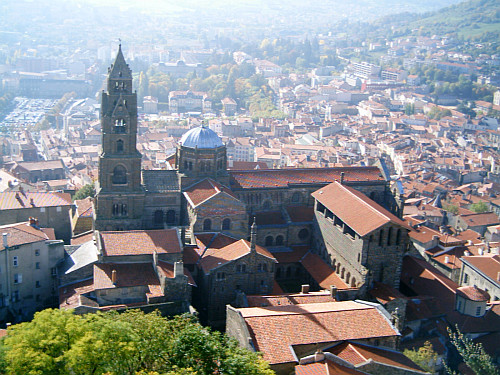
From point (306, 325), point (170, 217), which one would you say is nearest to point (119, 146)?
point (170, 217)

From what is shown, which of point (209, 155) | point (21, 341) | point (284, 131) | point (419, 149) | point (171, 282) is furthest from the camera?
point (284, 131)

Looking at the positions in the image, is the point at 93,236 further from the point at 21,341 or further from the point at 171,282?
the point at 21,341

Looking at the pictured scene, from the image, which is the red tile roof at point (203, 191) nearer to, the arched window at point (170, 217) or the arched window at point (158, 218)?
the arched window at point (170, 217)

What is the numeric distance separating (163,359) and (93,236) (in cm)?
2843

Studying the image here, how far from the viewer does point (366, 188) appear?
7606cm

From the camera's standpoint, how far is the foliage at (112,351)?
36.4 meters

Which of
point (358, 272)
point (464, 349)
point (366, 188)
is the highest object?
point (366, 188)

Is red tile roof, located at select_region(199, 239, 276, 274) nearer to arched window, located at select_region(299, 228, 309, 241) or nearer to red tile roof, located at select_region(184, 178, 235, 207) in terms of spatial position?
red tile roof, located at select_region(184, 178, 235, 207)

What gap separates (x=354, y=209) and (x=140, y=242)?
21.8 m

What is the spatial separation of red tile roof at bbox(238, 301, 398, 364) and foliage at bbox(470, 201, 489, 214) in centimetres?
6905

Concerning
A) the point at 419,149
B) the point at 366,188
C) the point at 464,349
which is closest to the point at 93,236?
the point at 366,188

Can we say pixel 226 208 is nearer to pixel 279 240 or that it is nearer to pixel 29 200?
pixel 279 240

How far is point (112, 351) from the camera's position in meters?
37.3

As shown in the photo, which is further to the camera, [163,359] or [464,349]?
[464,349]
